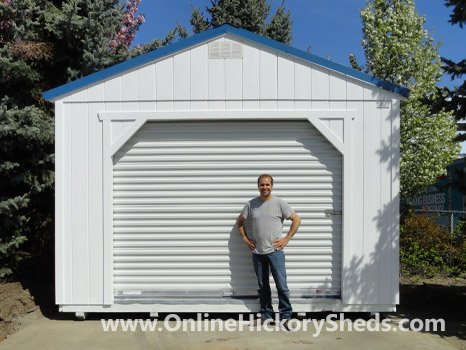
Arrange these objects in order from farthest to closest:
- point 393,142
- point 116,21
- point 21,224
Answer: point 116,21 < point 21,224 < point 393,142

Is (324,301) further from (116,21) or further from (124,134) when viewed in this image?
(116,21)

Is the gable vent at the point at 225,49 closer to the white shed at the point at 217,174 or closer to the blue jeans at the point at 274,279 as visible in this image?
the white shed at the point at 217,174

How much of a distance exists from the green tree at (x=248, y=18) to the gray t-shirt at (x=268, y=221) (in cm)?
1032

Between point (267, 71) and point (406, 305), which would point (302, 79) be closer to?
point (267, 71)

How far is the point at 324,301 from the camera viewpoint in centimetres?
595

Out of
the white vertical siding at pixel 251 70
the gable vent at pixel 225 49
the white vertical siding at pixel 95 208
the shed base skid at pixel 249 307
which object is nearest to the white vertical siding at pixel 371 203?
the shed base skid at pixel 249 307

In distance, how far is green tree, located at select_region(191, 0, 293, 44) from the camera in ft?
48.8

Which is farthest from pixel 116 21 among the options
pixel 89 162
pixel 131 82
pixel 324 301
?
pixel 324 301

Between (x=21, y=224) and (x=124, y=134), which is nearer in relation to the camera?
(x=124, y=134)

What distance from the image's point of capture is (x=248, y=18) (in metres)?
14.9

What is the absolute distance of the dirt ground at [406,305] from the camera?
5740mm

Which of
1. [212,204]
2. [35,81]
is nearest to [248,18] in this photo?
[35,81]

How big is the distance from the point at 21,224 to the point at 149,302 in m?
2.80

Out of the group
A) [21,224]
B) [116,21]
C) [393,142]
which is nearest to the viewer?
[393,142]
